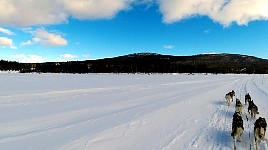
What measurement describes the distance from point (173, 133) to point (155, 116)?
9.65 ft

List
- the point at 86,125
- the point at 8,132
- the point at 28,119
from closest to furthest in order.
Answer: the point at 8,132 → the point at 86,125 → the point at 28,119

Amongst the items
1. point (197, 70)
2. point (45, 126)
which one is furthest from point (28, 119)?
point (197, 70)

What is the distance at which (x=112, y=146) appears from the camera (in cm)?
754

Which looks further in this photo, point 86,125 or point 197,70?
point 197,70

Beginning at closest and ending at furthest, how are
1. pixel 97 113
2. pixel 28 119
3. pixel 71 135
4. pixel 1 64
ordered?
1. pixel 71 135
2. pixel 28 119
3. pixel 97 113
4. pixel 1 64

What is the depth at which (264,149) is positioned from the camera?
717 centimetres

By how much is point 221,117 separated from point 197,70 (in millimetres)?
130918

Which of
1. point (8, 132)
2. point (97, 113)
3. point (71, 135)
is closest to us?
point (71, 135)

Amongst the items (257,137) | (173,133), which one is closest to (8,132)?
(173,133)

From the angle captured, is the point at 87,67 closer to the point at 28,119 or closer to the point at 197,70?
the point at 197,70

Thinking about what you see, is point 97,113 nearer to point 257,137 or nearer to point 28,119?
point 28,119

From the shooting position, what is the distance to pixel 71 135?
8.79 metres

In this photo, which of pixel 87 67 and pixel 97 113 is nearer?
pixel 97 113

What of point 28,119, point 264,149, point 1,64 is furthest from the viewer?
point 1,64
